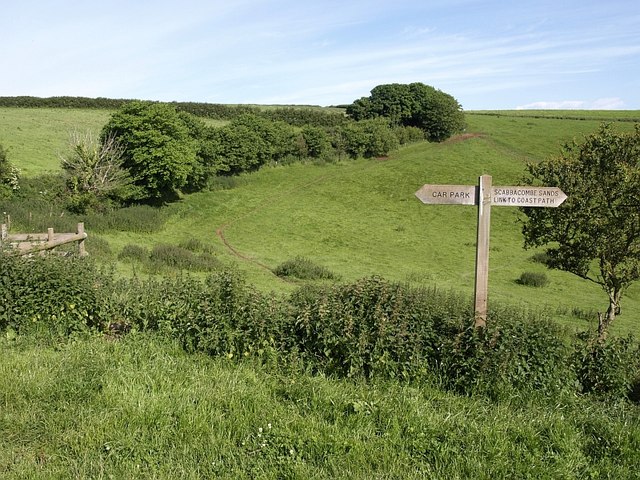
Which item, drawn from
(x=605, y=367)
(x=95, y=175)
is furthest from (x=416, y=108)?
(x=605, y=367)

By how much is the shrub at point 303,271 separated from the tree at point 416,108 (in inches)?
2040

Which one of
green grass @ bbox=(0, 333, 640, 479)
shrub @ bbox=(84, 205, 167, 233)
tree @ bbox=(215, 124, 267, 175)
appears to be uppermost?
tree @ bbox=(215, 124, 267, 175)

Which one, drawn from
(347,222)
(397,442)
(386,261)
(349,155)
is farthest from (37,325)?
(349,155)

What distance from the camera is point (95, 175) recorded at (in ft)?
147

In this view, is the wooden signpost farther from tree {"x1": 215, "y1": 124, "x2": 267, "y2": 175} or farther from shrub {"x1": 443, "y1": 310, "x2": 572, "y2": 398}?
tree {"x1": 215, "y1": 124, "x2": 267, "y2": 175}

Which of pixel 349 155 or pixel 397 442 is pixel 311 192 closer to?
pixel 349 155

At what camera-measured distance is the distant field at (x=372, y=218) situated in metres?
31.3

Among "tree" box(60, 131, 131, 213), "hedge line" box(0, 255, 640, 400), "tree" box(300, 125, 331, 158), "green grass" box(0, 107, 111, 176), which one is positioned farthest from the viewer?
"tree" box(300, 125, 331, 158)

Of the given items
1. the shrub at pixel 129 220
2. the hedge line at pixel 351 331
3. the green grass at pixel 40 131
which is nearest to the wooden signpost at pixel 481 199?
the hedge line at pixel 351 331

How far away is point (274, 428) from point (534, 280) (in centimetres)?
2924

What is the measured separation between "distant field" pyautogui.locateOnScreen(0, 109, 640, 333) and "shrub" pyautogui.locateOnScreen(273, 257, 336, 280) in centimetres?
91

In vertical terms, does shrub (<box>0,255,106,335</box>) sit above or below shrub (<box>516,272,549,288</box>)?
above

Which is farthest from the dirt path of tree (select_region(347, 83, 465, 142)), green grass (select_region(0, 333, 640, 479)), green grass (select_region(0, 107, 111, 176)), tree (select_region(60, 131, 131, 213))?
green grass (select_region(0, 333, 640, 479))

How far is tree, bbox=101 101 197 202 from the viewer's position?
47.2 meters
